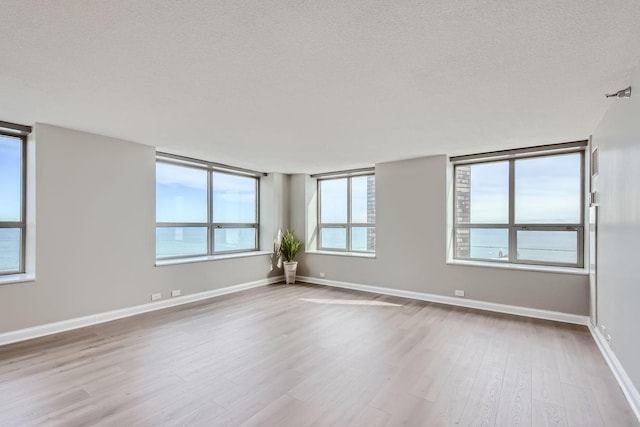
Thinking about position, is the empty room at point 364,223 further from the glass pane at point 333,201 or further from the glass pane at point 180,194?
the glass pane at point 333,201

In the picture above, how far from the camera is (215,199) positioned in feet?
19.7

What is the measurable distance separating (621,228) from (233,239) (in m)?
5.80

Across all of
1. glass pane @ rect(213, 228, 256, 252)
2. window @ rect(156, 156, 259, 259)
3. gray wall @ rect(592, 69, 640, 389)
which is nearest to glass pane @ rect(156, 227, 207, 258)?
window @ rect(156, 156, 259, 259)

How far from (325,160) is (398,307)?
108 inches

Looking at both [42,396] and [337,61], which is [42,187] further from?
[337,61]

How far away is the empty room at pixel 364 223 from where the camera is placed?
1884 millimetres

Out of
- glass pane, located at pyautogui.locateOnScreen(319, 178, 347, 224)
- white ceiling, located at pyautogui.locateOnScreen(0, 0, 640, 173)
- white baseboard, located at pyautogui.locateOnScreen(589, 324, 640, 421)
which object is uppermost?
white ceiling, located at pyautogui.locateOnScreen(0, 0, 640, 173)

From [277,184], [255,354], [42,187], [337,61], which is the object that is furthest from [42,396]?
[277,184]

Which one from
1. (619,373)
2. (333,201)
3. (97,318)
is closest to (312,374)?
(619,373)

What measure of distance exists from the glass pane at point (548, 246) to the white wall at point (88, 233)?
211 inches

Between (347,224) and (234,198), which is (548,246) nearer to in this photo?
(347,224)

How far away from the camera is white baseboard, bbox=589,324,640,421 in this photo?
2189 millimetres

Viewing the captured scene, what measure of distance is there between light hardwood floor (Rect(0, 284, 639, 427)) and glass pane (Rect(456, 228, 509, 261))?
109cm

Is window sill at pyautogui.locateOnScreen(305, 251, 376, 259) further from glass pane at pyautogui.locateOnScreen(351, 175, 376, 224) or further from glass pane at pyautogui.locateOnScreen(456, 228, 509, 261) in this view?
glass pane at pyautogui.locateOnScreen(456, 228, 509, 261)
